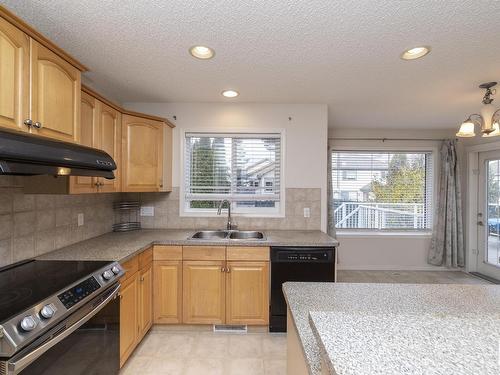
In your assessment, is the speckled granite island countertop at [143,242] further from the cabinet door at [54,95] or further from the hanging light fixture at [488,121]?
the hanging light fixture at [488,121]

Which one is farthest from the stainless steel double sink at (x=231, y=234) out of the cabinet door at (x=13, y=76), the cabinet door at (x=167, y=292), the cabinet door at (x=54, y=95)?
the cabinet door at (x=13, y=76)

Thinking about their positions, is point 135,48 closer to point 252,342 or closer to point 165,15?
point 165,15

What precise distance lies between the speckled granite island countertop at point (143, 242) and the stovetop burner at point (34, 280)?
0.15 metres

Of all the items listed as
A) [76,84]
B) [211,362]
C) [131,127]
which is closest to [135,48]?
[76,84]

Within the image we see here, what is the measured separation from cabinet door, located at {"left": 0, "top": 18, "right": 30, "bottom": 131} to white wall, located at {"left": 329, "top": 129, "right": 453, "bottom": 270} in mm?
3884

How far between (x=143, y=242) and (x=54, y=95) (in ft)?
4.33

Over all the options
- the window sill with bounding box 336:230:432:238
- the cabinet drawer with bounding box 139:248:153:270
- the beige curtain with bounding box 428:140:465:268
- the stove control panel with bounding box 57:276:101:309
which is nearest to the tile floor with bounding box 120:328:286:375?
the cabinet drawer with bounding box 139:248:153:270

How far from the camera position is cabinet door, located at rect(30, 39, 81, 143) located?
140cm

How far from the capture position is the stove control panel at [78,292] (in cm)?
128

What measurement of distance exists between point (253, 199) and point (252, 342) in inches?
57.6

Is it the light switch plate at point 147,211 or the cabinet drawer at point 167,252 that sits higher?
the light switch plate at point 147,211

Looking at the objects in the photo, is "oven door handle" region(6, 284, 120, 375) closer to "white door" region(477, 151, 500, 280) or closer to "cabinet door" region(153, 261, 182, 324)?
"cabinet door" region(153, 261, 182, 324)

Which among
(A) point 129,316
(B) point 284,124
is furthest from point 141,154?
(B) point 284,124

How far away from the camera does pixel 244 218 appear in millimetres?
3057
